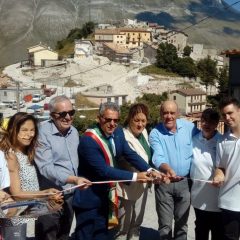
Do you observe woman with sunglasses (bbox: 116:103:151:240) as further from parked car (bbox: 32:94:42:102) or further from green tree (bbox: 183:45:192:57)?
green tree (bbox: 183:45:192:57)

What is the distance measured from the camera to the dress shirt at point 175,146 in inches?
163

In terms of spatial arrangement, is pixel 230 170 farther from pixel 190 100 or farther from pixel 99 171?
pixel 190 100

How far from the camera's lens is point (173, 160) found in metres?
4.16

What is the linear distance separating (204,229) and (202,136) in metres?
0.80

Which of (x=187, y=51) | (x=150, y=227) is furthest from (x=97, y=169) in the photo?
(x=187, y=51)

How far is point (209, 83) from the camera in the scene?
82750mm

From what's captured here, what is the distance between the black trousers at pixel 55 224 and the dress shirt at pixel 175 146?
0.84 m

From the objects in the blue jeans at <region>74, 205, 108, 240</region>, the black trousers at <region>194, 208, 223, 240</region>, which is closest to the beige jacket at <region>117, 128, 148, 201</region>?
the blue jeans at <region>74, 205, 108, 240</region>

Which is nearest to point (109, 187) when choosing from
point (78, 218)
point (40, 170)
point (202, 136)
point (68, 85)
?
point (78, 218)

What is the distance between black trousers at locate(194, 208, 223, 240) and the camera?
157 inches

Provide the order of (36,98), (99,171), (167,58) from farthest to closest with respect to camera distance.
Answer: (167,58) → (36,98) → (99,171)

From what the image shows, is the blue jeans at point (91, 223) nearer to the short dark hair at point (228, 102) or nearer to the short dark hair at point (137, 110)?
the short dark hair at point (137, 110)

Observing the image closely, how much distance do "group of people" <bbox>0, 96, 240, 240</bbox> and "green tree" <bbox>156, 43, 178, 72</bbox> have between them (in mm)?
80611

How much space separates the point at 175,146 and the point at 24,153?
133 cm
